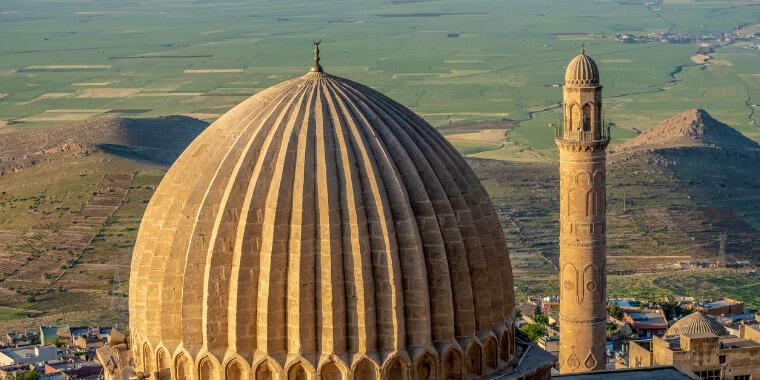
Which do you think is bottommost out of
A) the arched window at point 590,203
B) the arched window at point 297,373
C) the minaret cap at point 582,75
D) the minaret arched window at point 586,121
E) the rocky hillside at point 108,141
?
the arched window at point 297,373

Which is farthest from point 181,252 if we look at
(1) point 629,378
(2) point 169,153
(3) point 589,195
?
(2) point 169,153

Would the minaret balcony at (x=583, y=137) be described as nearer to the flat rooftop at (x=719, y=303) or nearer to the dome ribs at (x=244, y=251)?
the flat rooftop at (x=719, y=303)

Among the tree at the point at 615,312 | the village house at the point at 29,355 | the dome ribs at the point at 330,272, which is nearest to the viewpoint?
the dome ribs at the point at 330,272

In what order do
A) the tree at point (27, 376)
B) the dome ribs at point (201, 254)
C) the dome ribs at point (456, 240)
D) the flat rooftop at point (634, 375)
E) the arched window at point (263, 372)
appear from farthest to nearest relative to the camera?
1. the tree at point (27, 376)
2. the flat rooftop at point (634, 375)
3. the dome ribs at point (456, 240)
4. the dome ribs at point (201, 254)
5. the arched window at point (263, 372)

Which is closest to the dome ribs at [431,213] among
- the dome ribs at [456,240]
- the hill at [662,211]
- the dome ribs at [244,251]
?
the dome ribs at [456,240]

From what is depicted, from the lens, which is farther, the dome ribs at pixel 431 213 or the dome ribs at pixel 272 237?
the dome ribs at pixel 431 213

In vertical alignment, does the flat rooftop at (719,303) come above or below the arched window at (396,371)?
below

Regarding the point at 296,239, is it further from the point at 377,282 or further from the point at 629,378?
the point at 629,378
